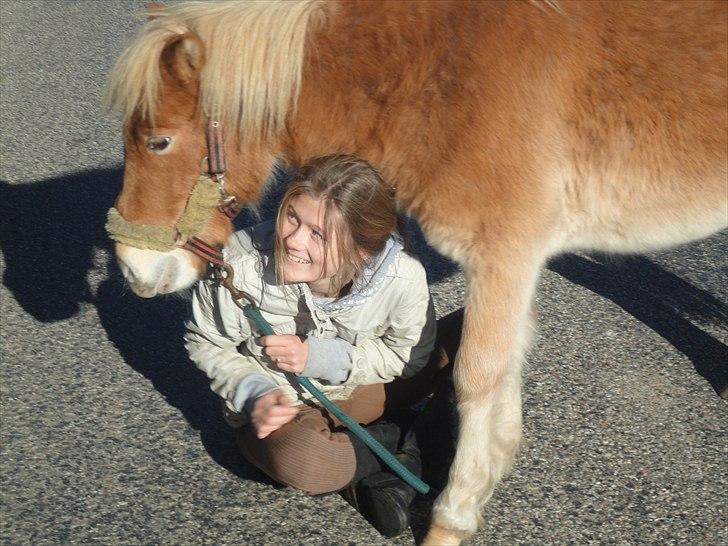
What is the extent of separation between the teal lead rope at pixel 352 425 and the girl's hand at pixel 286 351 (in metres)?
0.05

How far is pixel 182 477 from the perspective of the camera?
2855mm

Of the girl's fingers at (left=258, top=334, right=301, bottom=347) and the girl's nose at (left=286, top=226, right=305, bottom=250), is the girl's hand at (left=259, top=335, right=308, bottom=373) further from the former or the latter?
the girl's nose at (left=286, top=226, right=305, bottom=250)

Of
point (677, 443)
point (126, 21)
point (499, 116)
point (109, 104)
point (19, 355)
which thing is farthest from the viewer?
point (126, 21)

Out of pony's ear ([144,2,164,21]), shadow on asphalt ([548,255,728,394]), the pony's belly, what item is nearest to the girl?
the pony's belly

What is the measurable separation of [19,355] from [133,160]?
133 centimetres

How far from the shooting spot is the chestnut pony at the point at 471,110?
242 centimetres

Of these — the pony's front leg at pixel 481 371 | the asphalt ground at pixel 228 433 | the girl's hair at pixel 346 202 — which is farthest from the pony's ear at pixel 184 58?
the asphalt ground at pixel 228 433

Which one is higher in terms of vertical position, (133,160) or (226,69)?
(226,69)

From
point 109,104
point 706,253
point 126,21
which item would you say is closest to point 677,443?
point 706,253

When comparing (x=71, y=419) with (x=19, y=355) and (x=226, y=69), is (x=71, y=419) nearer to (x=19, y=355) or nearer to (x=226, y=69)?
(x=19, y=355)

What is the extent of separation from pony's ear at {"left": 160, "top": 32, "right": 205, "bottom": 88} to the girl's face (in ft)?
1.48

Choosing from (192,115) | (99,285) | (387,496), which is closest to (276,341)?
(387,496)

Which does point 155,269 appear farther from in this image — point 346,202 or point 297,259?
point 346,202

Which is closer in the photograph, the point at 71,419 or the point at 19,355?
the point at 71,419
